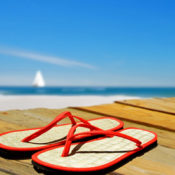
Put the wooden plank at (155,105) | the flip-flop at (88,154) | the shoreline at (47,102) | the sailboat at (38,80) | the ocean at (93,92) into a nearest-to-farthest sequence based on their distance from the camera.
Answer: the flip-flop at (88,154) → the wooden plank at (155,105) → the shoreline at (47,102) → the ocean at (93,92) → the sailboat at (38,80)

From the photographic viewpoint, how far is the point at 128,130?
1.42m

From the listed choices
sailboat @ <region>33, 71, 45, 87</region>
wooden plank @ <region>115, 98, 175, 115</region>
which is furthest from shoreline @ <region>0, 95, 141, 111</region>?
sailboat @ <region>33, 71, 45, 87</region>

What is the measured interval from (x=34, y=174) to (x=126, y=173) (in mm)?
356

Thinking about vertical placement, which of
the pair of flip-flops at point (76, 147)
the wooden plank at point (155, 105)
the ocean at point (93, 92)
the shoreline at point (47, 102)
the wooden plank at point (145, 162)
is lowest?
the ocean at point (93, 92)

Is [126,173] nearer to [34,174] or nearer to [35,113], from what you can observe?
[34,174]

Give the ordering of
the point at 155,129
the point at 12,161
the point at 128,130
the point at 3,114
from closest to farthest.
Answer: the point at 12,161, the point at 128,130, the point at 155,129, the point at 3,114

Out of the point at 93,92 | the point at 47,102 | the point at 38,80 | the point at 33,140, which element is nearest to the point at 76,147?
the point at 33,140

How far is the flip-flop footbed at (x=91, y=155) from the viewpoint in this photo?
822mm

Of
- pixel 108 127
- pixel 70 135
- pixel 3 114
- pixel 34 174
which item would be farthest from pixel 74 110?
pixel 34 174

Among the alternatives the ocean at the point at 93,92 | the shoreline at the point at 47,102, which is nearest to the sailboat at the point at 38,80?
the ocean at the point at 93,92

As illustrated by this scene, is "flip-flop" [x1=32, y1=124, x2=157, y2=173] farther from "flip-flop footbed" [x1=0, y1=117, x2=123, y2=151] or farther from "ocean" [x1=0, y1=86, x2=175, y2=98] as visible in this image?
"ocean" [x1=0, y1=86, x2=175, y2=98]

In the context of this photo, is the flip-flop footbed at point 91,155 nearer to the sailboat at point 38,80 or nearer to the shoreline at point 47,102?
the shoreline at point 47,102

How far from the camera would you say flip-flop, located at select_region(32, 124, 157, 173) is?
817 mm

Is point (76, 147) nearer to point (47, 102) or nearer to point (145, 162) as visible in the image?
point (145, 162)
